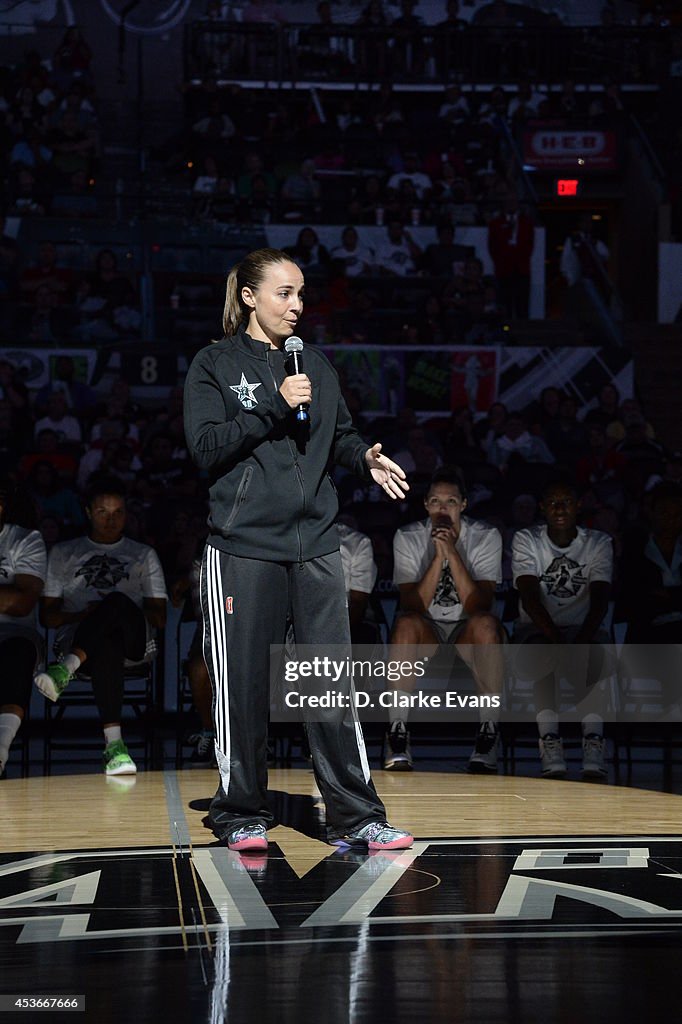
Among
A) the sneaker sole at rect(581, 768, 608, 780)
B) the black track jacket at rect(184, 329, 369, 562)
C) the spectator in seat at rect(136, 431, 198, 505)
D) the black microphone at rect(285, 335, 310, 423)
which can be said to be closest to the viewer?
the black microphone at rect(285, 335, 310, 423)

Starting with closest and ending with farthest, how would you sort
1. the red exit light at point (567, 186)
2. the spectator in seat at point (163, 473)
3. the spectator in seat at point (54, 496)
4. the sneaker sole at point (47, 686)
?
1. the sneaker sole at point (47, 686)
2. the spectator in seat at point (54, 496)
3. the spectator in seat at point (163, 473)
4. the red exit light at point (567, 186)

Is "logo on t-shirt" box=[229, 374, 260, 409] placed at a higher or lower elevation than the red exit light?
lower

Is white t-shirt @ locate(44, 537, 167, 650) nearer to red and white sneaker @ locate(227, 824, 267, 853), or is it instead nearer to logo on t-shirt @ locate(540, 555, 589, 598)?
logo on t-shirt @ locate(540, 555, 589, 598)

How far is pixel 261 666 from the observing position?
3875mm

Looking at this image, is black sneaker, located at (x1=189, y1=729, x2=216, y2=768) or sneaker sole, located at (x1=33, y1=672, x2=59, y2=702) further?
black sneaker, located at (x1=189, y1=729, x2=216, y2=768)

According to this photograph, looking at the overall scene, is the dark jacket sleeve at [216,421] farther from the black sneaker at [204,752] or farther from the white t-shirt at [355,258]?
the white t-shirt at [355,258]

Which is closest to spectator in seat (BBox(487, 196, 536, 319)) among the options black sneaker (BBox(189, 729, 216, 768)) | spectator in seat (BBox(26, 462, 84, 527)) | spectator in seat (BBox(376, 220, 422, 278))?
spectator in seat (BBox(376, 220, 422, 278))

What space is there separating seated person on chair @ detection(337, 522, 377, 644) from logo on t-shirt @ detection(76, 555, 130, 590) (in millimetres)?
1058

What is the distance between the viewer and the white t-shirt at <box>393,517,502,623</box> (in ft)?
21.4

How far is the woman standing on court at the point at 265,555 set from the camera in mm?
3814

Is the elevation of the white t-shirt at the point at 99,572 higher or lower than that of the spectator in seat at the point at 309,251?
lower

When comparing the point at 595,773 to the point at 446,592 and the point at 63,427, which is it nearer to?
the point at 446,592

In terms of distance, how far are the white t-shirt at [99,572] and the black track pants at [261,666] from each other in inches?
105

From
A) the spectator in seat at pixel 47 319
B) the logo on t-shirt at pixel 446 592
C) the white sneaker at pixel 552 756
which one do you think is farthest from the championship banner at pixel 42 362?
the white sneaker at pixel 552 756
